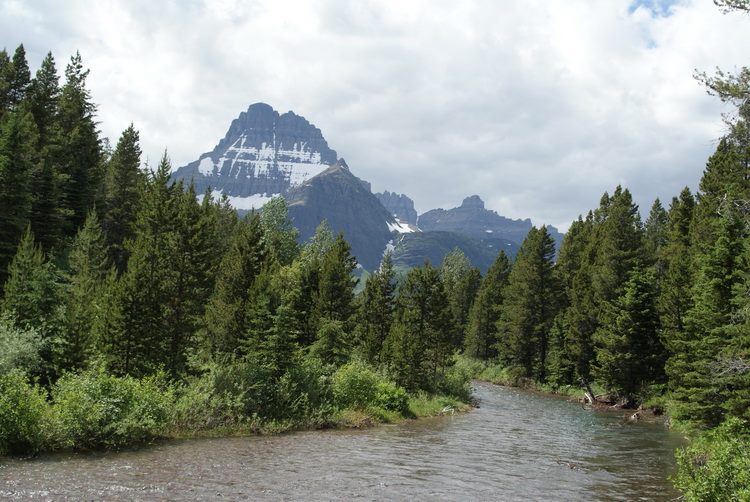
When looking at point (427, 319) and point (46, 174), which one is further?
point (46, 174)

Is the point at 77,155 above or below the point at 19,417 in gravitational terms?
above

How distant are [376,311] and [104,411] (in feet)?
111

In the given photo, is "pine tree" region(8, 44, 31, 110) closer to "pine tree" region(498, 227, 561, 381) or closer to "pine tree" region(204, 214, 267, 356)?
"pine tree" region(204, 214, 267, 356)

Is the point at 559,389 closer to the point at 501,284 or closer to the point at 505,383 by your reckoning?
the point at 505,383

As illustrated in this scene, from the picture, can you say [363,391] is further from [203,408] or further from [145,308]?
[145,308]

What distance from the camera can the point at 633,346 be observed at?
5106cm

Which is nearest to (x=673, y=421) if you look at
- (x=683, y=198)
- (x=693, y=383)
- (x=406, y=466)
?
(x=693, y=383)

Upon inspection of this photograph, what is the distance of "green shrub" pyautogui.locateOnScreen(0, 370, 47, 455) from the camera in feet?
60.4

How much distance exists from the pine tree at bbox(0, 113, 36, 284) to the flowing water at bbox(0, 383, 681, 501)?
3043cm

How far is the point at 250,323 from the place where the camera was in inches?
1224

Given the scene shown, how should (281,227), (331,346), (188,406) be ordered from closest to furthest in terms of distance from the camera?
(188,406) → (331,346) → (281,227)

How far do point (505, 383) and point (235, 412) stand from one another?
170 feet

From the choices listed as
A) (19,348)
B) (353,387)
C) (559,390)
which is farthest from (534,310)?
(19,348)

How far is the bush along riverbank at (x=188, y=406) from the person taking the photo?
19266 mm
